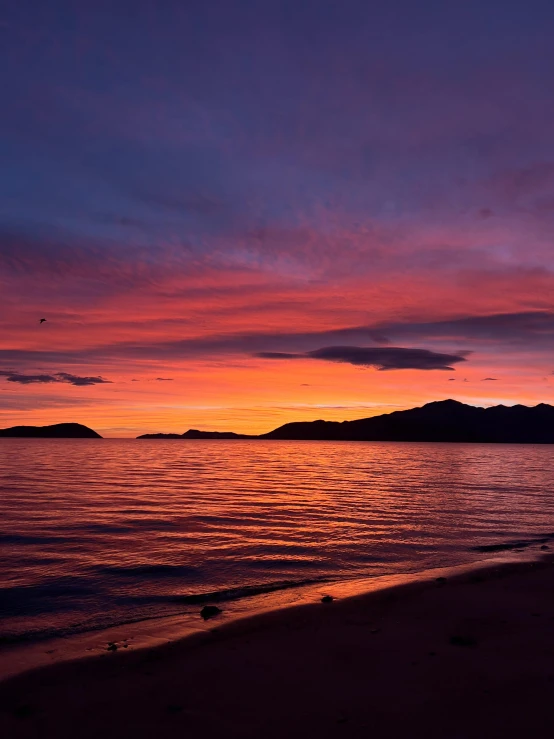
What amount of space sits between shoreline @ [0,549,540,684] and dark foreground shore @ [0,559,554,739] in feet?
1.35

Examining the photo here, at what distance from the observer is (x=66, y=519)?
31.1m

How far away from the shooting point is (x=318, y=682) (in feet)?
32.1

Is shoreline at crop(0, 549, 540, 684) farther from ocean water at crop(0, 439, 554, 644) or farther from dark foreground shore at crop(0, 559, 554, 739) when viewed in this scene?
ocean water at crop(0, 439, 554, 644)

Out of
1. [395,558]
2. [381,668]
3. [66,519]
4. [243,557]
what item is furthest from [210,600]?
[66,519]

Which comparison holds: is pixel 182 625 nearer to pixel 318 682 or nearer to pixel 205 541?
pixel 318 682

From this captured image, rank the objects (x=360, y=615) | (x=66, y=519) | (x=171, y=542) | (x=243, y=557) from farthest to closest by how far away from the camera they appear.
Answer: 1. (x=66, y=519)
2. (x=171, y=542)
3. (x=243, y=557)
4. (x=360, y=615)

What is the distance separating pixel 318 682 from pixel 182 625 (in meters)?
5.16

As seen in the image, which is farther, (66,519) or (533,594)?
(66,519)

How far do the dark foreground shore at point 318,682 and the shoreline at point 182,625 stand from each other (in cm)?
41

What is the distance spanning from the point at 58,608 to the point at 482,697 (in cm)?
1181

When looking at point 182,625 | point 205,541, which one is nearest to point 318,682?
point 182,625

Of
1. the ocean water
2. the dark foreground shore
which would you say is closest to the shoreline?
the dark foreground shore

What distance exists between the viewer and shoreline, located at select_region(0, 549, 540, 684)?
38.5 feet

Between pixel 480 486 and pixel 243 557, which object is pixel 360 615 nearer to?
pixel 243 557
